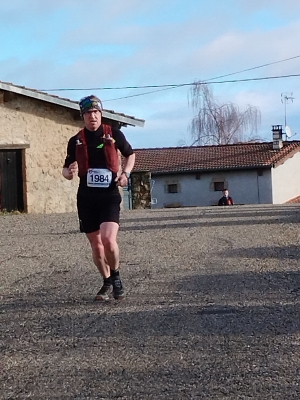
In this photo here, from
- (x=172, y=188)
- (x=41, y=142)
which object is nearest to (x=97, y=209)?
(x=41, y=142)

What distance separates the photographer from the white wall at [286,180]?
51566mm

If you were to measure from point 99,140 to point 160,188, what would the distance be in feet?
152

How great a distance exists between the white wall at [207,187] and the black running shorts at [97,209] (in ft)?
143

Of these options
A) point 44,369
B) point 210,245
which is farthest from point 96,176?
point 210,245

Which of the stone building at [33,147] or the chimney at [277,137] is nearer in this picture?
the stone building at [33,147]

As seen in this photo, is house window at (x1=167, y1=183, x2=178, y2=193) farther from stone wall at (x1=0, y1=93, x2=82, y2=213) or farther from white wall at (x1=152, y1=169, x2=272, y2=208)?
stone wall at (x1=0, y1=93, x2=82, y2=213)

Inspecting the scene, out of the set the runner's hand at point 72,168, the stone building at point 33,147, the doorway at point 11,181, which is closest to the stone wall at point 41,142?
the stone building at point 33,147

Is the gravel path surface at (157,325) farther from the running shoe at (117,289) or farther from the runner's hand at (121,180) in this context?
the runner's hand at (121,180)

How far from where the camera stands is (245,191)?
169ft

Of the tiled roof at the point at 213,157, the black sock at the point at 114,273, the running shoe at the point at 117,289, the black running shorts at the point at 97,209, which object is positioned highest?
the tiled roof at the point at 213,157

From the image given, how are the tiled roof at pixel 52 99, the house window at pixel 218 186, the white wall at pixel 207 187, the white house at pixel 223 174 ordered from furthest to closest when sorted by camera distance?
the house window at pixel 218 186, the white wall at pixel 207 187, the white house at pixel 223 174, the tiled roof at pixel 52 99

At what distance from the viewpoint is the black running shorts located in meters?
7.17

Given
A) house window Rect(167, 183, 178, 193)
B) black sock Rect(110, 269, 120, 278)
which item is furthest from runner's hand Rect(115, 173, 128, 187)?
house window Rect(167, 183, 178, 193)

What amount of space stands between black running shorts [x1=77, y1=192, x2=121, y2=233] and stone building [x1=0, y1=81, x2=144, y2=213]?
15525mm
